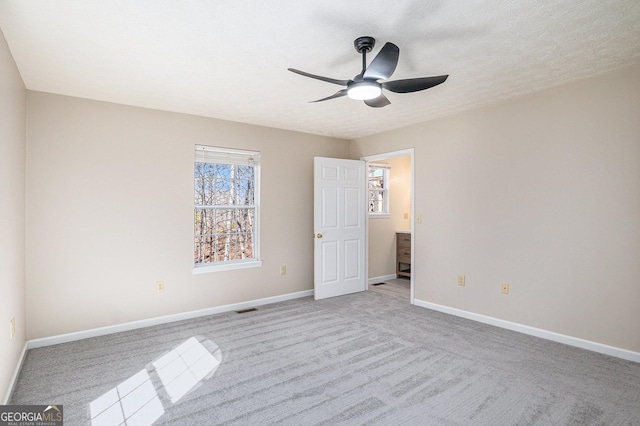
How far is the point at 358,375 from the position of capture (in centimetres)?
263

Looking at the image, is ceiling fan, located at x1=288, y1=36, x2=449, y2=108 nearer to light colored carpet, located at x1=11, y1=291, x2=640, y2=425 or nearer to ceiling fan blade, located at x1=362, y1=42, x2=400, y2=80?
ceiling fan blade, located at x1=362, y1=42, x2=400, y2=80

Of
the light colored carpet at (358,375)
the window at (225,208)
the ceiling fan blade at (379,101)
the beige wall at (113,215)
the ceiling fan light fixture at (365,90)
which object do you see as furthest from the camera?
the window at (225,208)

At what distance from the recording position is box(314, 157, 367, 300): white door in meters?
4.90

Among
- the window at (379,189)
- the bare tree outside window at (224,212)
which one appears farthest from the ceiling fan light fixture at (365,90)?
the window at (379,189)

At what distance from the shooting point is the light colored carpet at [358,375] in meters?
2.14


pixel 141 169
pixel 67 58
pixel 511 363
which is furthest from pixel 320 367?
pixel 67 58

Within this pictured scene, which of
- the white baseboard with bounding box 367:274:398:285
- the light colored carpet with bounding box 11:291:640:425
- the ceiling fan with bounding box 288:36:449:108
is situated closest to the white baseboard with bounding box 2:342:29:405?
the light colored carpet with bounding box 11:291:640:425

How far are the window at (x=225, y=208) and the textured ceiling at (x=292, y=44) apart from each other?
965 mm

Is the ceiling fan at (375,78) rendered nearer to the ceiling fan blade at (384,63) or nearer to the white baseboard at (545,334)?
the ceiling fan blade at (384,63)

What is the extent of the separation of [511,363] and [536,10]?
102 inches

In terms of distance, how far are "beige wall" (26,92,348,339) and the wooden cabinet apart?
9.16 feet

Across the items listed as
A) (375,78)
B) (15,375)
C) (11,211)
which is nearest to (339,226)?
(375,78)

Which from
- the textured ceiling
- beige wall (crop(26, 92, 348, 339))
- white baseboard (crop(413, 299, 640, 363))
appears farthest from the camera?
beige wall (crop(26, 92, 348, 339))

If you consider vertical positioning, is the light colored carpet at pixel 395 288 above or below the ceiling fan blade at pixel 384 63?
below
